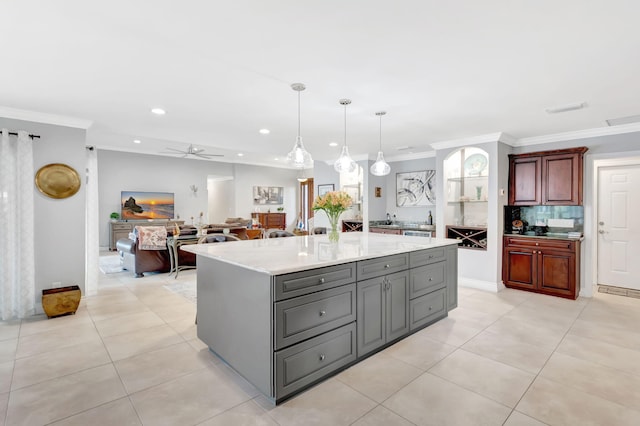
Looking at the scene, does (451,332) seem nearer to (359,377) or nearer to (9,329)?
(359,377)

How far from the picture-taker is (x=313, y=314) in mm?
2336

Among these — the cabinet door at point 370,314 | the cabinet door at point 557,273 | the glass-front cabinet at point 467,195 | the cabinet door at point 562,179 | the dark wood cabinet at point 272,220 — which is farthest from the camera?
the dark wood cabinet at point 272,220

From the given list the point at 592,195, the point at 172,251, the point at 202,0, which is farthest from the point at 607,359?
the point at 172,251

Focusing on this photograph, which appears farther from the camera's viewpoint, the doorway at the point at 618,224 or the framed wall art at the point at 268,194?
the framed wall art at the point at 268,194

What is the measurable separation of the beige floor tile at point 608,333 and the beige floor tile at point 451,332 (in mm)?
1072

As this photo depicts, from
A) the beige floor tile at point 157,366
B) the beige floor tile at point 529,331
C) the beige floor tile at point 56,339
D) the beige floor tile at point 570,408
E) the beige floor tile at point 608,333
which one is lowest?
the beige floor tile at point 570,408

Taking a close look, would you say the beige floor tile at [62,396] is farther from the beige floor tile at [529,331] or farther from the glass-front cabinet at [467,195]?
the glass-front cabinet at [467,195]

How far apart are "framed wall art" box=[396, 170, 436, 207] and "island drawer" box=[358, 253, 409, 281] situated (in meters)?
3.81

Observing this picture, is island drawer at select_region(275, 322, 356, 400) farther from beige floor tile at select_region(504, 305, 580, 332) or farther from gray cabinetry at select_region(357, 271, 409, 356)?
beige floor tile at select_region(504, 305, 580, 332)

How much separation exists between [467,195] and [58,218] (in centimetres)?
621

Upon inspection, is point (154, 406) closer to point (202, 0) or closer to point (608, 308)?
point (202, 0)

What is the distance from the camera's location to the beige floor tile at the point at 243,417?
6.46ft

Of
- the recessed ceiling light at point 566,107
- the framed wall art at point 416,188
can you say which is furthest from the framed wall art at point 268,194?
the recessed ceiling light at point 566,107

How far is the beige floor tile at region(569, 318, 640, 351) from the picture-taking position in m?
3.17
